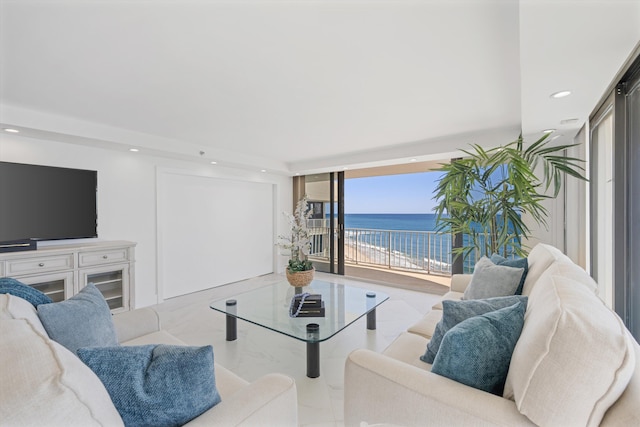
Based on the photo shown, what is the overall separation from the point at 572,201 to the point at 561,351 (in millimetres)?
3038

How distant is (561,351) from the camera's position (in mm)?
796

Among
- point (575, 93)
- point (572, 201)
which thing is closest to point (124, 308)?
point (575, 93)

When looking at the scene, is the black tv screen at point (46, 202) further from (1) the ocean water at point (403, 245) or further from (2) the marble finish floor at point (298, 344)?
(1) the ocean water at point (403, 245)

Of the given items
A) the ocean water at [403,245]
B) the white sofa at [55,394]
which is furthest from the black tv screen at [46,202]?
the ocean water at [403,245]

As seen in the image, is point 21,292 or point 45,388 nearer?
point 45,388

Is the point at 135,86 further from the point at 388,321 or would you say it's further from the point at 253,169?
the point at 388,321

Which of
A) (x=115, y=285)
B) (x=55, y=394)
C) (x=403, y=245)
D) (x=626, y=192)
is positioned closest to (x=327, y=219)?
(x=403, y=245)

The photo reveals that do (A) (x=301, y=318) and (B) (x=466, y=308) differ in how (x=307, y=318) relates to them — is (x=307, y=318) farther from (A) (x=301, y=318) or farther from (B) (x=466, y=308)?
(B) (x=466, y=308)

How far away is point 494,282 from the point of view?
5.97 ft

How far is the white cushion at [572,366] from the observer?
2.42 feet

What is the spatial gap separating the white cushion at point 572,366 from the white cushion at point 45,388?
1128 mm

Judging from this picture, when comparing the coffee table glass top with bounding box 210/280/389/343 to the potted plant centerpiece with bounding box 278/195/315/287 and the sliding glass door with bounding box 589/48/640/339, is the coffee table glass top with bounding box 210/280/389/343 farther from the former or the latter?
the sliding glass door with bounding box 589/48/640/339

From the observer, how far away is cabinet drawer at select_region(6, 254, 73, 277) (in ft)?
8.34

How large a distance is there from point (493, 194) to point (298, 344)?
7.50 ft
